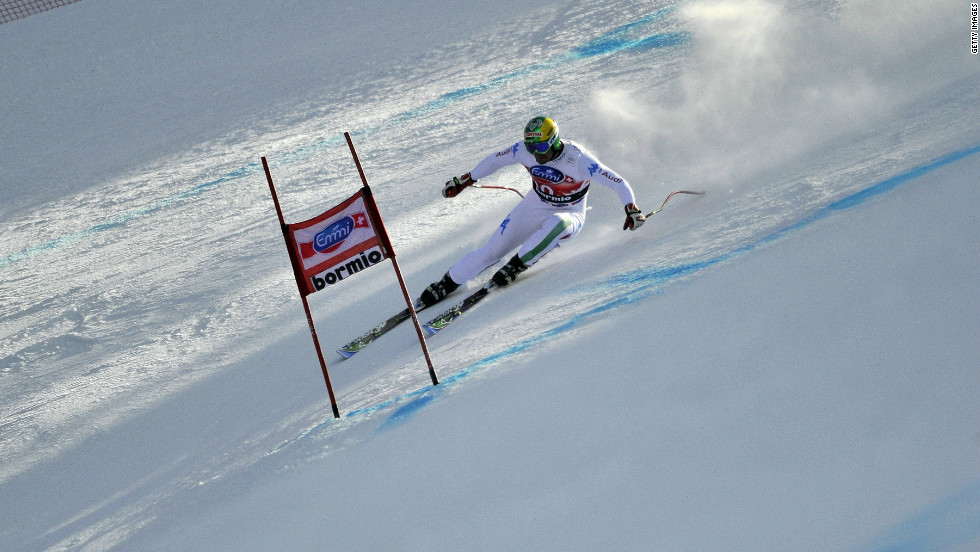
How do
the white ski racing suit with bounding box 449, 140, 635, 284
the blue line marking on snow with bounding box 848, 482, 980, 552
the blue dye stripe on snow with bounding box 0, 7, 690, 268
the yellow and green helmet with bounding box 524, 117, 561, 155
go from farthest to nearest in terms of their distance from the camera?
the blue dye stripe on snow with bounding box 0, 7, 690, 268 → the white ski racing suit with bounding box 449, 140, 635, 284 → the yellow and green helmet with bounding box 524, 117, 561, 155 → the blue line marking on snow with bounding box 848, 482, 980, 552

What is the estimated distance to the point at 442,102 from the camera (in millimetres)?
10141

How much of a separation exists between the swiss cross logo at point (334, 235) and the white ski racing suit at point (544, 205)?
1.51 meters

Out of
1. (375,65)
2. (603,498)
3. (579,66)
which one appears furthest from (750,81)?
(603,498)

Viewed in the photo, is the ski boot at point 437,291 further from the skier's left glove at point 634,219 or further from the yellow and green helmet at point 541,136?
the skier's left glove at point 634,219

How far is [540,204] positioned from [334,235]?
2.23 meters

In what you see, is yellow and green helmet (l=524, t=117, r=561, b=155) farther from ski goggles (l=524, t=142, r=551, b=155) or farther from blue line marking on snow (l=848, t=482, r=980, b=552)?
blue line marking on snow (l=848, t=482, r=980, b=552)

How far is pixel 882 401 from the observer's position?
395 cm

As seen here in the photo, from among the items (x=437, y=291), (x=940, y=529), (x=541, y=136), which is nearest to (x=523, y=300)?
(x=437, y=291)

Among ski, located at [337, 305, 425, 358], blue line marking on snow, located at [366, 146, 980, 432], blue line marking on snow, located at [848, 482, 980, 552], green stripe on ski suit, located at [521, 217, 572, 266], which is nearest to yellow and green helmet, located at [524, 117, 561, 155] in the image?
green stripe on ski suit, located at [521, 217, 572, 266]

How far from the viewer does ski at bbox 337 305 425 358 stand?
603 centimetres

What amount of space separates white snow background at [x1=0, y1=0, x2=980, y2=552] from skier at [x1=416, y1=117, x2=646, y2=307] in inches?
12.3

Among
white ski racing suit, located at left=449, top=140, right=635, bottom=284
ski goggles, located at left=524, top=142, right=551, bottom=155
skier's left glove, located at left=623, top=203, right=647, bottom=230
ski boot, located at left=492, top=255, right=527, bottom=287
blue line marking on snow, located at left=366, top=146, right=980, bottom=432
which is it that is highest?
ski goggles, located at left=524, top=142, right=551, bottom=155

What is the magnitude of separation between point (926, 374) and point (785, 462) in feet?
3.28

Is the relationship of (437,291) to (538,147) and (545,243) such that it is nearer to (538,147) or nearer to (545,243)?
(545,243)
